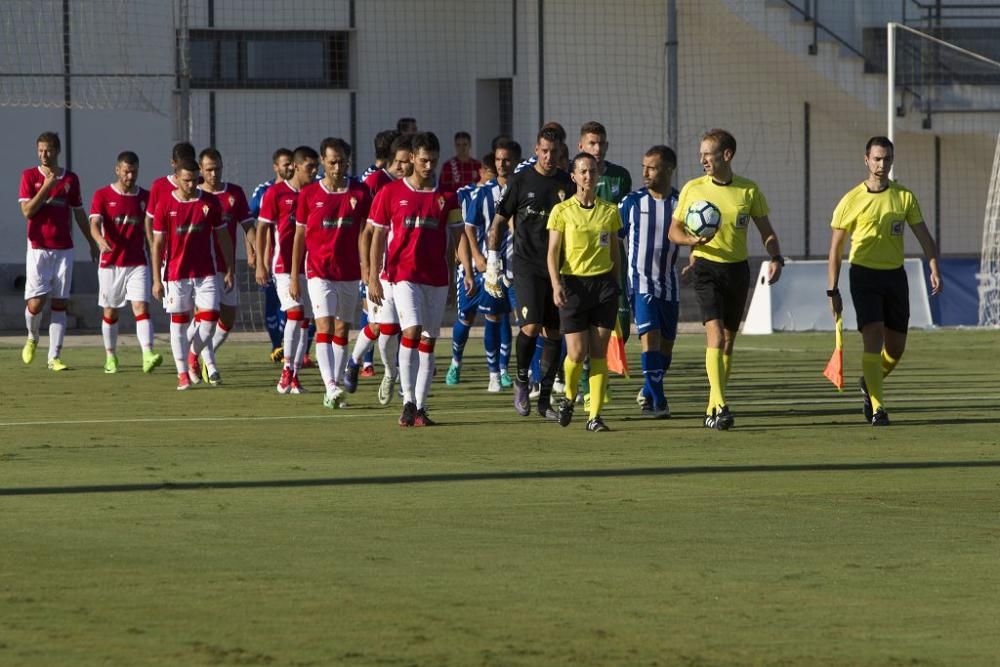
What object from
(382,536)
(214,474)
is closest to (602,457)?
(214,474)

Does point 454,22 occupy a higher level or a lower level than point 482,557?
higher

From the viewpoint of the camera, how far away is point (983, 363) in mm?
18922

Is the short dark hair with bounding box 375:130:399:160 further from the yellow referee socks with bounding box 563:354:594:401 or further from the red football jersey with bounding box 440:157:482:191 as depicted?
the red football jersey with bounding box 440:157:482:191

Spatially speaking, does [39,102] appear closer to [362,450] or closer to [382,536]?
[362,450]

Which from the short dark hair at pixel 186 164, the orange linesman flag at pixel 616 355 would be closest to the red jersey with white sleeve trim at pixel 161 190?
the short dark hair at pixel 186 164

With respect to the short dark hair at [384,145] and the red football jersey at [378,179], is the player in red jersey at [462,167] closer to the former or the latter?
the short dark hair at [384,145]

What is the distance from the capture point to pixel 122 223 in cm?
1803

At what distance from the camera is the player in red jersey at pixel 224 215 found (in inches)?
665

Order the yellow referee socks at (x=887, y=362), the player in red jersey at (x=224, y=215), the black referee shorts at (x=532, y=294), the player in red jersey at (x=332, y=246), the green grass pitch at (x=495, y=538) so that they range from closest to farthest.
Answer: the green grass pitch at (x=495, y=538)
the yellow referee socks at (x=887, y=362)
the black referee shorts at (x=532, y=294)
the player in red jersey at (x=332, y=246)
the player in red jersey at (x=224, y=215)

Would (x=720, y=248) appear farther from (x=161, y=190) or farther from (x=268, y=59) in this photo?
(x=268, y=59)

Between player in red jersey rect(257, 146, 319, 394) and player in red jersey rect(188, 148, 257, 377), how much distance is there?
0.55 meters

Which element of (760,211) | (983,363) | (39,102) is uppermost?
(39,102)

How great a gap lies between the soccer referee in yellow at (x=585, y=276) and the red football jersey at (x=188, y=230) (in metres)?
4.96

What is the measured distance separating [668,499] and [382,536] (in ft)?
5.85
